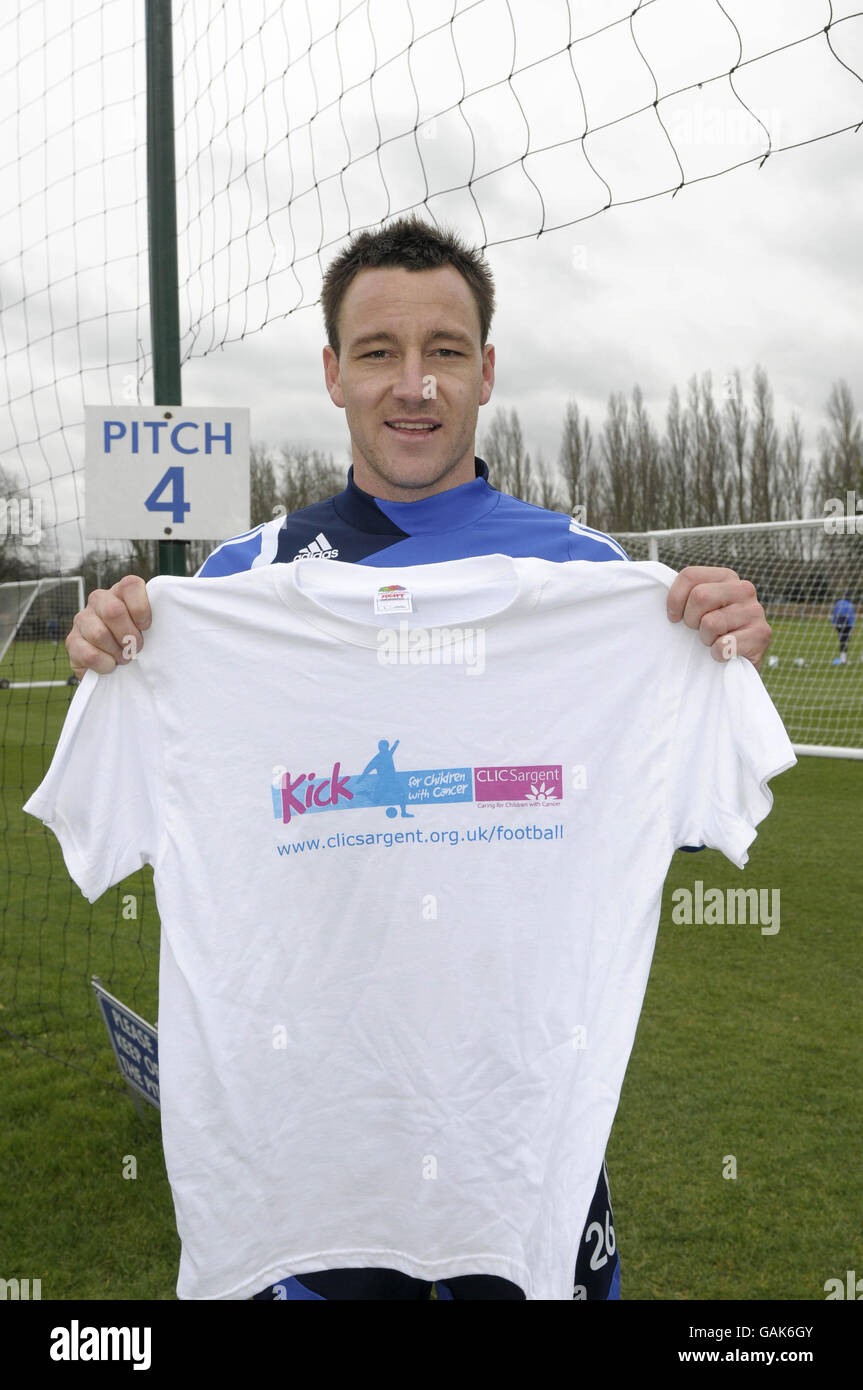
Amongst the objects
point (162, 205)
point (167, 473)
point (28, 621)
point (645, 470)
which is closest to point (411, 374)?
point (167, 473)

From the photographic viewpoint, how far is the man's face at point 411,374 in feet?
5.79

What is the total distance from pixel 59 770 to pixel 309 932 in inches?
20.6

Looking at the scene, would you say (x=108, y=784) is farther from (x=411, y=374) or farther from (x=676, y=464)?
(x=676, y=464)

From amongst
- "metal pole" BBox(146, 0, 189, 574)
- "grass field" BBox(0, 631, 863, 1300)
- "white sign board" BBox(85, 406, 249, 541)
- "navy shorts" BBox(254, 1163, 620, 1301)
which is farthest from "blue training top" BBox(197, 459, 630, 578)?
"grass field" BBox(0, 631, 863, 1300)

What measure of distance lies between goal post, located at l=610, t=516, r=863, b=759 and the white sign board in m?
7.14

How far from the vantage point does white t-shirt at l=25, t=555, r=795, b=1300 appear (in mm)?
1562

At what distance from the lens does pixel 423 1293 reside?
166 cm

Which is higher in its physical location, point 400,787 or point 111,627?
point 111,627

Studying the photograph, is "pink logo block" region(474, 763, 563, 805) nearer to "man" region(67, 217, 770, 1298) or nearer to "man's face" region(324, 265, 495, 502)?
A: "man" region(67, 217, 770, 1298)

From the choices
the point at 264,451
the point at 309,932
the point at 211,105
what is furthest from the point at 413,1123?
the point at 264,451

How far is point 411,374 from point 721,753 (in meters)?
0.87

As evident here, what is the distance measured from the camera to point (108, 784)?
1696mm

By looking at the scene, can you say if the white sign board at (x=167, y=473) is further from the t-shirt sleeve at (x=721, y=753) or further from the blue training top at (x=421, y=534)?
the t-shirt sleeve at (x=721, y=753)

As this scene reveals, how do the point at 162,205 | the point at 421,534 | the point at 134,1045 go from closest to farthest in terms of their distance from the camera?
1. the point at 421,534
2. the point at 162,205
3. the point at 134,1045
